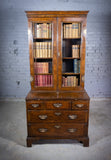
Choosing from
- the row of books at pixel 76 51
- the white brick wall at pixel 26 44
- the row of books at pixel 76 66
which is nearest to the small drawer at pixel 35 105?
the row of books at pixel 76 66

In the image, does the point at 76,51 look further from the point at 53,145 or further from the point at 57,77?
the point at 53,145

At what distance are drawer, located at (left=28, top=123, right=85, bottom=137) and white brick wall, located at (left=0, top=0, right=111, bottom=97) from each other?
69.5 inches

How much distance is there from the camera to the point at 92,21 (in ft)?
10.1

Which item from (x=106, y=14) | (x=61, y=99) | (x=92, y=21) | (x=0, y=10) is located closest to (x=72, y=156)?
(x=61, y=99)

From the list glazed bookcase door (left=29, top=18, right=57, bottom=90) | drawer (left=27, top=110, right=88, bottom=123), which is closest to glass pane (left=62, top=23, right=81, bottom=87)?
glazed bookcase door (left=29, top=18, right=57, bottom=90)

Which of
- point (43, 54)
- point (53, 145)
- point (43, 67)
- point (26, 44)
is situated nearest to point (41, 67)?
point (43, 67)

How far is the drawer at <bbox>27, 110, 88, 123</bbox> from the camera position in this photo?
1.72m

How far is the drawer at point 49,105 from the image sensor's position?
5.56 ft

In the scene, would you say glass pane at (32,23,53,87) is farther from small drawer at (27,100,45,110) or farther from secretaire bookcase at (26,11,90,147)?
small drawer at (27,100,45,110)

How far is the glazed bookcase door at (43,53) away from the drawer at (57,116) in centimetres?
37

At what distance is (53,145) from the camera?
1.81m

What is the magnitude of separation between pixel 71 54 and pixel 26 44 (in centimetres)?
171

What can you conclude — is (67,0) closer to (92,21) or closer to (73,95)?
(92,21)

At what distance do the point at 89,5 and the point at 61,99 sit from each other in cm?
259
